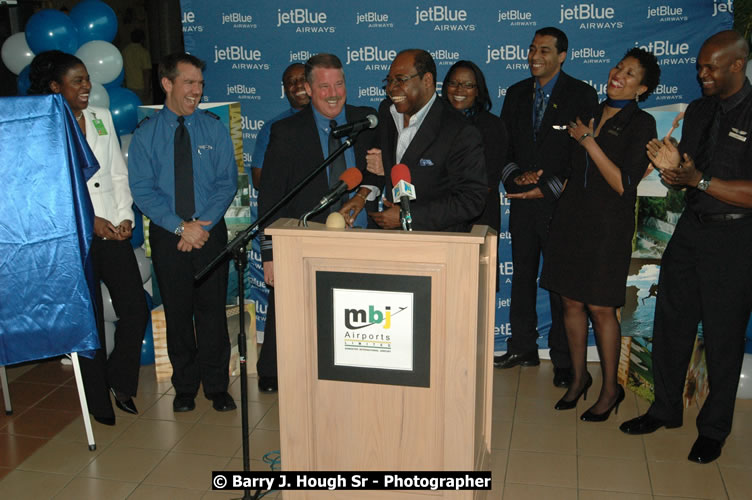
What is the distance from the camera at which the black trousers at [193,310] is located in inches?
156

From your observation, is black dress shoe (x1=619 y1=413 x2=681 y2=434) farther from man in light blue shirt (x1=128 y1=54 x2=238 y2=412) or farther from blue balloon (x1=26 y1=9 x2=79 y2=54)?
blue balloon (x1=26 y1=9 x2=79 y2=54)

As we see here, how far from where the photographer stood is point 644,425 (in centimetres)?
377

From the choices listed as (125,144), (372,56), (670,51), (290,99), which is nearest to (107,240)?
(125,144)

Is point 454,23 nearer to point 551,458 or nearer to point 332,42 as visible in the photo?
point 332,42

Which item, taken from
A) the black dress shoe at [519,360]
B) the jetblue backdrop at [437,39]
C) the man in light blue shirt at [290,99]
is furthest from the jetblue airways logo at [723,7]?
the man in light blue shirt at [290,99]

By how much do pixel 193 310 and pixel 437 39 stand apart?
7.72 ft

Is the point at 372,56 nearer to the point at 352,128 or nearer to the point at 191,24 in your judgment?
the point at 191,24

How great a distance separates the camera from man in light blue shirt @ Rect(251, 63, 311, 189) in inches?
179

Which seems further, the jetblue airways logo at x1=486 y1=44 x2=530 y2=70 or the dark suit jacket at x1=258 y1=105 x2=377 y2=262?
the jetblue airways logo at x1=486 y1=44 x2=530 y2=70

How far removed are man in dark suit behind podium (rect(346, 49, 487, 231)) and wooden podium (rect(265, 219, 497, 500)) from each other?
0.47m

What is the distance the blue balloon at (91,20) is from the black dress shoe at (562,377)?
3.68m

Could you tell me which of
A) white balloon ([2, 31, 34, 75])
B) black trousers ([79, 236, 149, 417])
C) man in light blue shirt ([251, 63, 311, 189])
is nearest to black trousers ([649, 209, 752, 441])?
man in light blue shirt ([251, 63, 311, 189])

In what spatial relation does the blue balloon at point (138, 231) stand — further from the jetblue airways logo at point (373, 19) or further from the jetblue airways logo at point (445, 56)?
the jetblue airways logo at point (445, 56)

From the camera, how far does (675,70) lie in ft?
14.8
